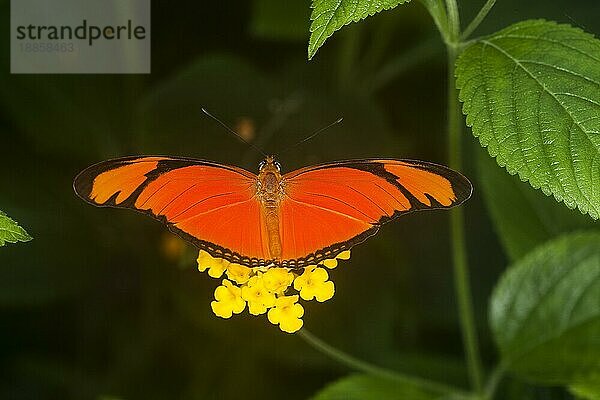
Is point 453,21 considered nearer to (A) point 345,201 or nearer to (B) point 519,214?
(A) point 345,201

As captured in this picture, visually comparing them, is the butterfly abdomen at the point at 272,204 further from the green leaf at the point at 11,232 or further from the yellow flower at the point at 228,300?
the green leaf at the point at 11,232

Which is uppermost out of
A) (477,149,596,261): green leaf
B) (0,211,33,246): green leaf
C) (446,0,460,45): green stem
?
(446,0,460,45): green stem

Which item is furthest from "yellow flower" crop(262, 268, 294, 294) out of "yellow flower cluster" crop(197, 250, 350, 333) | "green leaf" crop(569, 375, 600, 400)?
"green leaf" crop(569, 375, 600, 400)

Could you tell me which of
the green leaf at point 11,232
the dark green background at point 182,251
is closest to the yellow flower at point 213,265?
the green leaf at point 11,232

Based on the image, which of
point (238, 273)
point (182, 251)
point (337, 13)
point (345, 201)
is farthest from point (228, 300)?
point (182, 251)

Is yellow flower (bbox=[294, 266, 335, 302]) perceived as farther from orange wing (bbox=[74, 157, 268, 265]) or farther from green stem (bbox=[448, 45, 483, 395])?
green stem (bbox=[448, 45, 483, 395])

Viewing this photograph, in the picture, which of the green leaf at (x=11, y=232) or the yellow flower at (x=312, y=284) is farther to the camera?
the yellow flower at (x=312, y=284)
